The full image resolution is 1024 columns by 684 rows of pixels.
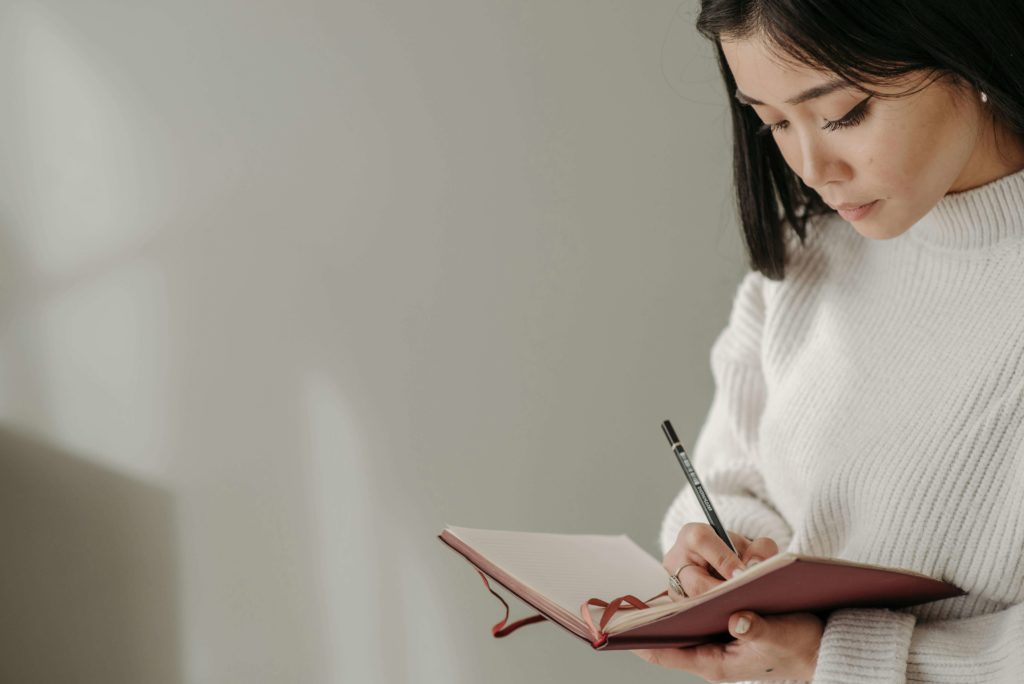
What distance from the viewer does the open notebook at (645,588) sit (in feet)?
2.54

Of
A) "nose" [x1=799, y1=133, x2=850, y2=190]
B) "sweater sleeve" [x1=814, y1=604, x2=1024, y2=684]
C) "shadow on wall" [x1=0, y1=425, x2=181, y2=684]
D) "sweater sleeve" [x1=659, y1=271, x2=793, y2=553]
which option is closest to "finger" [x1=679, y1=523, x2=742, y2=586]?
"sweater sleeve" [x1=814, y1=604, x2=1024, y2=684]

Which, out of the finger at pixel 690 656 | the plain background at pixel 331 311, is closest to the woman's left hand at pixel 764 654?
the finger at pixel 690 656

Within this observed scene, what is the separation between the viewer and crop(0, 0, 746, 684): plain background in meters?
1.37

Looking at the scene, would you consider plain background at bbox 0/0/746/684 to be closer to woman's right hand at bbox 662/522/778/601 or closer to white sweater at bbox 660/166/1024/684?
white sweater at bbox 660/166/1024/684

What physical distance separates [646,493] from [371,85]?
0.75m

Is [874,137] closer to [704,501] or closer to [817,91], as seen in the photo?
[817,91]

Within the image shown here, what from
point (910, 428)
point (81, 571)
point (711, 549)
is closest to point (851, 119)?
point (910, 428)

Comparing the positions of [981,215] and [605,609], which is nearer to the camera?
[605,609]

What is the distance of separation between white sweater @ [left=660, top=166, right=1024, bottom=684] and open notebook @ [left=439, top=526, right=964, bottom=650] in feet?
0.14

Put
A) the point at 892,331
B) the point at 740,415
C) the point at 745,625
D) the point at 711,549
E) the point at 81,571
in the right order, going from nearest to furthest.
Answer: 1. the point at 745,625
2. the point at 711,549
3. the point at 892,331
4. the point at 740,415
5. the point at 81,571

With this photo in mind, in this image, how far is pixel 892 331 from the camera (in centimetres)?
107

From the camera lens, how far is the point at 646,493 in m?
1.60

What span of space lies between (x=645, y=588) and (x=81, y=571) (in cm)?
85

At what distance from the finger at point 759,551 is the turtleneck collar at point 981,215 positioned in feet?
1.16
